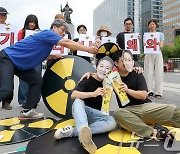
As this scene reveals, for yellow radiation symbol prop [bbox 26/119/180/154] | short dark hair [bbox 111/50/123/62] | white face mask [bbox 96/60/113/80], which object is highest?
short dark hair [bbox 111/50/123/62]

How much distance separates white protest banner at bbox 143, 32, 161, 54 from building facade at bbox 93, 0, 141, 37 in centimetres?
9006

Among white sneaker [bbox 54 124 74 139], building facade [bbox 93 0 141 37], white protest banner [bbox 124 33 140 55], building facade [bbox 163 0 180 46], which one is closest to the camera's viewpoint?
white sneaker [bbox 54 124 74 139]

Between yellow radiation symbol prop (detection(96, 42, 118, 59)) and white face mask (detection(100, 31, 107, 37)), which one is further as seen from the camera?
white face mask (detection(100, 31, 107, 37))

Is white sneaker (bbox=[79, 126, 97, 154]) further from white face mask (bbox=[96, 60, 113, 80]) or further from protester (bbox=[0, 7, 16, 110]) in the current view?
protester (bbox=[0, 7, 16, 110])

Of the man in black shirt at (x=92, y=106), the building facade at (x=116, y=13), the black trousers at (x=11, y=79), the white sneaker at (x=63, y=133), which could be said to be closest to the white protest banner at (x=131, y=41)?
the black trousers at (x=11, y=79)

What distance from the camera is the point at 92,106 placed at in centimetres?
312

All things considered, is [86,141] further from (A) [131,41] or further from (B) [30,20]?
(A) [131,41]

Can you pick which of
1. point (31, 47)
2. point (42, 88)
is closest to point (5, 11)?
point (31, 47)

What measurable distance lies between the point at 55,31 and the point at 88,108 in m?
1.30

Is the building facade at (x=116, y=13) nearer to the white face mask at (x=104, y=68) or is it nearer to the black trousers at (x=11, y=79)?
the black trousers at (x=11, y=79)

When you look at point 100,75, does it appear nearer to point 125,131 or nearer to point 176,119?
point 125,131

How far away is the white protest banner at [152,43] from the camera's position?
19.2ft

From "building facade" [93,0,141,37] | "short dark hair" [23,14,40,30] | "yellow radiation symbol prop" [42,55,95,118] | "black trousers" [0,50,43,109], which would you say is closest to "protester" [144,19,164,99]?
"yellow radiation symbol prop" [42,55,95,118]

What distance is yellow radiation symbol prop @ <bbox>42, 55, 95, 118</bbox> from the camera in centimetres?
376
